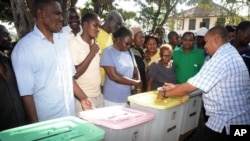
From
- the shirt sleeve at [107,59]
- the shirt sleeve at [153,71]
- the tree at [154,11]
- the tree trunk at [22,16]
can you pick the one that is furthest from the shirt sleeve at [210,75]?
the tree at [154,11]

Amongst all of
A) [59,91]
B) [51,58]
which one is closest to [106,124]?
[59,91]

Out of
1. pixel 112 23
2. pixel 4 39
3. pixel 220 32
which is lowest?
pixel 4 39

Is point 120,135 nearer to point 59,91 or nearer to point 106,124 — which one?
point 106,124

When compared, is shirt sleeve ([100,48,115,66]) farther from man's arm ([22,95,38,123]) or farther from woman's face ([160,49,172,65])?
man's arm ([22,95,38,123])

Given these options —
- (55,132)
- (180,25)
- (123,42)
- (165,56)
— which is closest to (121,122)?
→ (55,132)

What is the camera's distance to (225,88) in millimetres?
2340

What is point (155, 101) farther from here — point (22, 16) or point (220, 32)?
point (22, 16)

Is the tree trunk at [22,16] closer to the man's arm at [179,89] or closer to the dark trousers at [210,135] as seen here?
the man's arm at [179,89]

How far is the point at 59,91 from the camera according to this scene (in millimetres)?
2270

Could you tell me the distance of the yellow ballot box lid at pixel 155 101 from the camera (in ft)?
7.94

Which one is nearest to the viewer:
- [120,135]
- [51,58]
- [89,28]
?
[120,135]

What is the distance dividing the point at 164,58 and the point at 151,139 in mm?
1838

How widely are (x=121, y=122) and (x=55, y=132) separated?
0.53 m

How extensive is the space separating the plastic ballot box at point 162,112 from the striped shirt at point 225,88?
31cm
